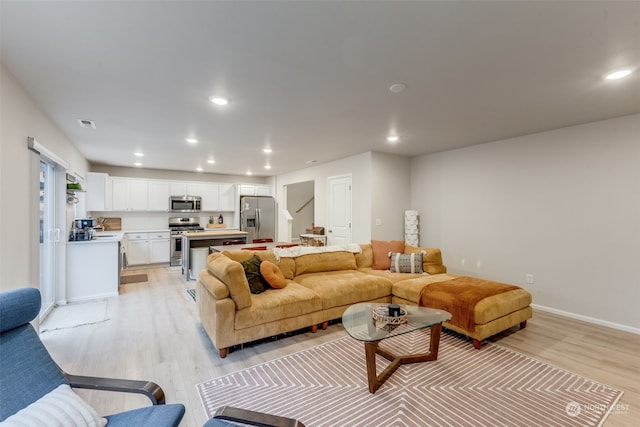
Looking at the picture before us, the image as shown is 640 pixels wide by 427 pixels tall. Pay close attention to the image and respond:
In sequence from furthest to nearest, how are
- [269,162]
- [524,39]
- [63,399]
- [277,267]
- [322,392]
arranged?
1. [269,162]
2. [277,267]
3. [322,392]
4. [524,39]
5. [63,399]

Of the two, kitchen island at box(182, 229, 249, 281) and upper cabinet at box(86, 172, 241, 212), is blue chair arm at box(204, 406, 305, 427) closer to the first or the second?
kitchen island at box(182, 229, 249, 281)

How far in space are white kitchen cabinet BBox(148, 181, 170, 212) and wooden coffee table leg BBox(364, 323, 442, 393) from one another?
6.68 m

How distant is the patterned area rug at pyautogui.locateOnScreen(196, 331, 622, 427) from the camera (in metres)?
1.92

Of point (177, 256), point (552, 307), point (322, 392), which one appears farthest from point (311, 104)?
point (177, 256)

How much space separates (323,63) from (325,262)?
2774mm

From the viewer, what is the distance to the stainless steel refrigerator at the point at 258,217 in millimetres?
8039

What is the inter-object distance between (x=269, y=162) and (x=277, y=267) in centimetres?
334

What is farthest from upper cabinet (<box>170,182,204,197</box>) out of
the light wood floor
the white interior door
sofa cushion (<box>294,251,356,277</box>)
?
sofa cushion (<box>294,251,356,277</box>)

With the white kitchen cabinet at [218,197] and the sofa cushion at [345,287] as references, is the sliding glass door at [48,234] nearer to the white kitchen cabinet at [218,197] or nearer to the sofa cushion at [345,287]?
the sofa cushion at [345,287]

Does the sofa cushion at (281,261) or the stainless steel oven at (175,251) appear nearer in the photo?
the sofa cushion at (281,261)

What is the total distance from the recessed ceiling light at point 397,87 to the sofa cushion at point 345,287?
7.40 feet

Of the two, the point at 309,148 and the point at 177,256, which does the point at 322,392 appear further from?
the point at 177,256

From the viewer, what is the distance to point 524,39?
1886 millimetres
